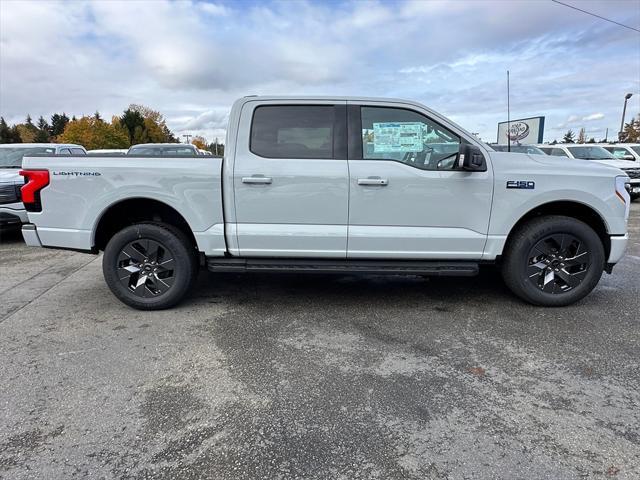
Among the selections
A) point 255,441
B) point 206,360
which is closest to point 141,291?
point 206,360

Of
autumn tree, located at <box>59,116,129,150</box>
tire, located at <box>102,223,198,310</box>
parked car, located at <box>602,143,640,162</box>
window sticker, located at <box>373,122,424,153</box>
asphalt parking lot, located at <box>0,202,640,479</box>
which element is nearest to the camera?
asphalt parking lot, located at <box>0,202,640,479</box>

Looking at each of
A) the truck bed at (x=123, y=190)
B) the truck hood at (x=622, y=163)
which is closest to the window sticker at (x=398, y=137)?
the truck bed at (x=123, y=190)

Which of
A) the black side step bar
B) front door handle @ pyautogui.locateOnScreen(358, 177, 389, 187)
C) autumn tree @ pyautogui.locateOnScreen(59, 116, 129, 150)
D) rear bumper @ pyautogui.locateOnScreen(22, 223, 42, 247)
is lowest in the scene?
the black side step bar

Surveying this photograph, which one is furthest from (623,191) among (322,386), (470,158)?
(322,386)

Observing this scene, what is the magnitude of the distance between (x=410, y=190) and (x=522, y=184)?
1050mm

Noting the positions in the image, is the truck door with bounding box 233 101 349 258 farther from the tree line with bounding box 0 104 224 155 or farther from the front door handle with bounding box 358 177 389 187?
the tree line with bounding box 0 104 224 155

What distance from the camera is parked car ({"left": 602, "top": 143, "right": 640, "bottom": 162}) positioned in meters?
15.0

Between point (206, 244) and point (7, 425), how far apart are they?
2.10m

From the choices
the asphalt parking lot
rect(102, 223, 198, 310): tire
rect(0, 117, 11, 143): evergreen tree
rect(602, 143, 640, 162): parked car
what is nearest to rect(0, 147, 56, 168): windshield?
the asphalt parking lot

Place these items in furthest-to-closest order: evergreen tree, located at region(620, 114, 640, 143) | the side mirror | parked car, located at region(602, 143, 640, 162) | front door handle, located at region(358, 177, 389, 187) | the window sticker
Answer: evergreen tree, located at region(620, 114, 640, 143) < parked car, located at region(602, 143, 640, 162) < the window sticker < front door handle, located at region(358, 177, 389, 187) < the side mirror

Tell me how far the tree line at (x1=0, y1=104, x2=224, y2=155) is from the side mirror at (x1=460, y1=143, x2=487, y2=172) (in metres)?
29.2

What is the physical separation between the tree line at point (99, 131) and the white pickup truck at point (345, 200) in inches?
1112

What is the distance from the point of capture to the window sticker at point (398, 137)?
4.15 m

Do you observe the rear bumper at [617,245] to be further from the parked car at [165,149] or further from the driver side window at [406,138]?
the parked car at [165,149]
